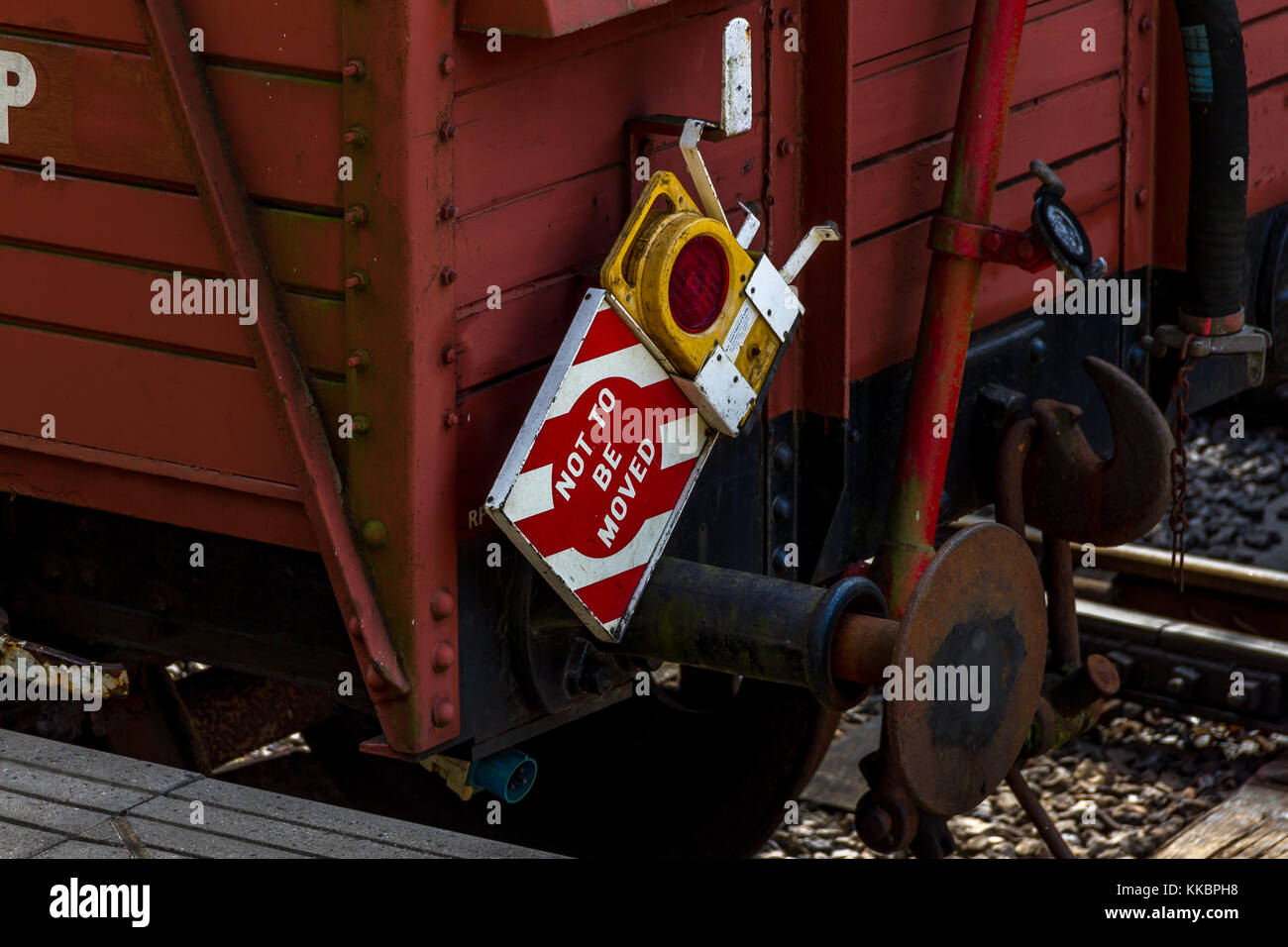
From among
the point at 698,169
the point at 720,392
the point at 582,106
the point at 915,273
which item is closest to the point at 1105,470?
the point at 915,273

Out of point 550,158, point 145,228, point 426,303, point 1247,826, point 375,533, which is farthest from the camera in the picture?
point 1247,826

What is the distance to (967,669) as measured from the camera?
3596 millimetres

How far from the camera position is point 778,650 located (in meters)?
3.49

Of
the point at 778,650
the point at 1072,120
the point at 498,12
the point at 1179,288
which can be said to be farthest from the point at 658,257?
the point at 1179,288

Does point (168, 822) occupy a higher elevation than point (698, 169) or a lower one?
lower

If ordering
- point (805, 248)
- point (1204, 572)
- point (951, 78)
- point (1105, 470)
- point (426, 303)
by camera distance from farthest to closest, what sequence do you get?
point (1204, 572)
point (1105, 470)
point (951, 78)
point (805, 248)
point (426, 303)

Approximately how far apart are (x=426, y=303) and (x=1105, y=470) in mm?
1917

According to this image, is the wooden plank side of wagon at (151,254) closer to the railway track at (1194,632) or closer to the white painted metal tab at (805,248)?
the white painted metal tab at (805,248)

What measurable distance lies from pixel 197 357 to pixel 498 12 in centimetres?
88

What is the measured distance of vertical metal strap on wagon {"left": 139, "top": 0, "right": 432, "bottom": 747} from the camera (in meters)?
3.30

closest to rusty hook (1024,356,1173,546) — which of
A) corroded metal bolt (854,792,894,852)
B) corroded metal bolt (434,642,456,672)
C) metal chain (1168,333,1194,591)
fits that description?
metal chain (1168,333,1194,591)

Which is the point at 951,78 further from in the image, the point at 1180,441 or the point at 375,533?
the point at 375,533

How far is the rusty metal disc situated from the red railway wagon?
5cm

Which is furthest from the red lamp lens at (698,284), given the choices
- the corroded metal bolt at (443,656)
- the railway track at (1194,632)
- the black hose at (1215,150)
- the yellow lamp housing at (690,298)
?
the railway track at (1194,632)
